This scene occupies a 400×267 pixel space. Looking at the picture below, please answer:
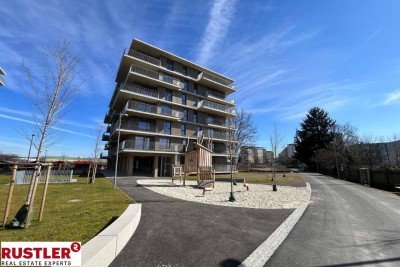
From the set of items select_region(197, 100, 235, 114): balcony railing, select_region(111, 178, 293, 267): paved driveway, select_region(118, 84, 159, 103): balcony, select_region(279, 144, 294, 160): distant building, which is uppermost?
select_region(197, 100, 235, 114): balcony railing

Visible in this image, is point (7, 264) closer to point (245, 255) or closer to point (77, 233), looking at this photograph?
Answer: point (77, 233)

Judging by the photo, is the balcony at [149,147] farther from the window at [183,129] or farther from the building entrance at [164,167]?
the window at [183,129]

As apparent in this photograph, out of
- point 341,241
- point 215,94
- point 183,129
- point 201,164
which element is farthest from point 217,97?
point 341,241

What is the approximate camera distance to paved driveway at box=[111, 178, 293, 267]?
164 inches

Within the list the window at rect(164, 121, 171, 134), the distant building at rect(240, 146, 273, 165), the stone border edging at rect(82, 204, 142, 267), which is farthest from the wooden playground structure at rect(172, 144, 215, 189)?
the distant building at rect(240, 146, 273, 165)

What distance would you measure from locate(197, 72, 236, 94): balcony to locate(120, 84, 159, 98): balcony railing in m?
10.7

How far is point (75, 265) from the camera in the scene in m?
3.14

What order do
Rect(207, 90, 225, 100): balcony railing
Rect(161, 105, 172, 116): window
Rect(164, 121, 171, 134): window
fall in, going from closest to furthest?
Rect(161, 105, 172, 116): window < Rect(164, 121, 171, 134): window < Rect(207, 90, 225, 100): balcony railing

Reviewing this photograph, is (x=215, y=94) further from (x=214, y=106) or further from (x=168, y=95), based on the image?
(x=168, y=95)

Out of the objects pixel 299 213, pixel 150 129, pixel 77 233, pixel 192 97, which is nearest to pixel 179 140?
pixel 150 129

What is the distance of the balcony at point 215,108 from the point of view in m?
38.2

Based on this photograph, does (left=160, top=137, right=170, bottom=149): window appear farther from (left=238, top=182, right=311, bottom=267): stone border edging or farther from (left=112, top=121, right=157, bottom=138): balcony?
(left=238, top=182, right=311, bottom=267): stone border edging

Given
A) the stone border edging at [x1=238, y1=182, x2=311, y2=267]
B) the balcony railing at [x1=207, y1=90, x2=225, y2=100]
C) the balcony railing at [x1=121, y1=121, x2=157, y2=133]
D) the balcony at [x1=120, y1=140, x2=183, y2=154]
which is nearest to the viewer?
the stone border edging at [x1=238, y1=182, x2=311, y2=267]

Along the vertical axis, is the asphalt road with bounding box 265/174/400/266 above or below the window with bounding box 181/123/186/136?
below
